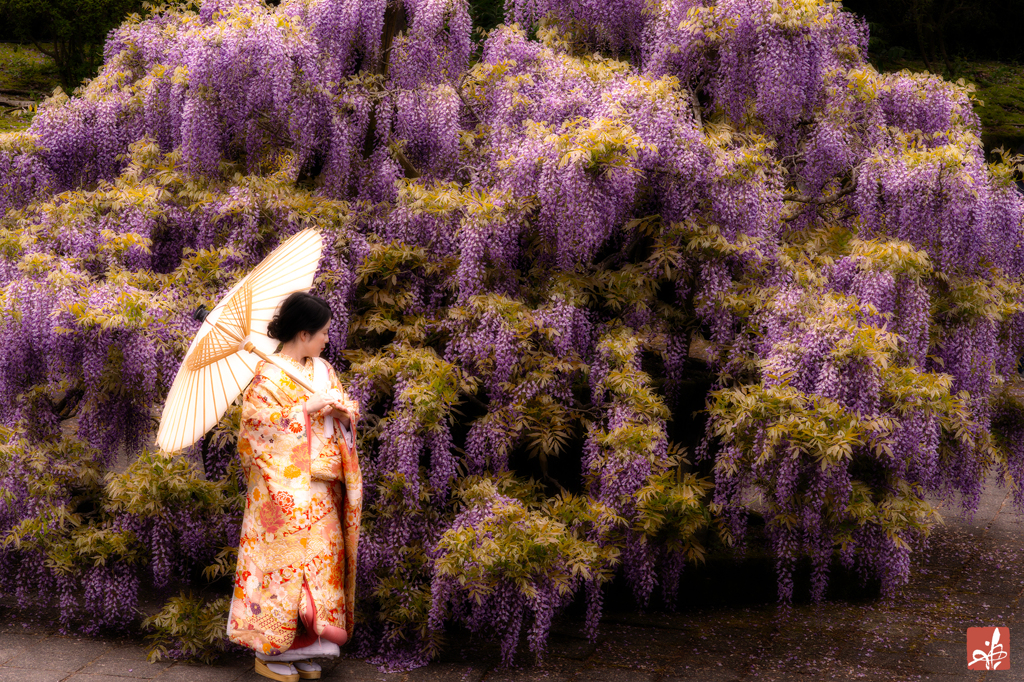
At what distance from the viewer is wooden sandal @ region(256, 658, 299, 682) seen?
3766mm

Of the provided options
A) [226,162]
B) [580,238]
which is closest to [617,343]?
[580,238]

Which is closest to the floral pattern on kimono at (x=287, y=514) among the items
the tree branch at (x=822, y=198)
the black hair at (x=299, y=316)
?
the black hair at (x=299, y=316)

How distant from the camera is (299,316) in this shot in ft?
11.8

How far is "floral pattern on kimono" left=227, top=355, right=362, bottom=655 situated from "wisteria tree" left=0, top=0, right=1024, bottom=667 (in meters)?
0.58

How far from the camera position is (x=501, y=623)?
13.9 feet

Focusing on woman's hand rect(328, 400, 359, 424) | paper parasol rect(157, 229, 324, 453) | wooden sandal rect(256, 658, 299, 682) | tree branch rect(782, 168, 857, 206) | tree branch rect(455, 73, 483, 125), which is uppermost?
tree branch rect(455, 73, 483, 125)

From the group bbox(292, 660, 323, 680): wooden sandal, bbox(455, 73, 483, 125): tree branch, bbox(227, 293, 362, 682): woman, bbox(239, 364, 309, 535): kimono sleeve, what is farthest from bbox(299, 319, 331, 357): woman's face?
bbox(455, 73, 483, 125): tree branch

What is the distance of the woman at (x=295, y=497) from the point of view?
11.8ft

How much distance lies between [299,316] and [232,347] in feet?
1.26

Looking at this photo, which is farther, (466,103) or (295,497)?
(466,103)

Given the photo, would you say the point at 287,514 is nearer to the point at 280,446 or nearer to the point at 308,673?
the point at 280,446

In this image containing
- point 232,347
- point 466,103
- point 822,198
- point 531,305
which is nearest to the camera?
point 232,347

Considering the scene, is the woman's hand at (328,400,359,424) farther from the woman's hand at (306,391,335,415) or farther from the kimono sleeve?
the kimono sleeve

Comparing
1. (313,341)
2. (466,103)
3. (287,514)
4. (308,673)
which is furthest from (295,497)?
(466,103)
